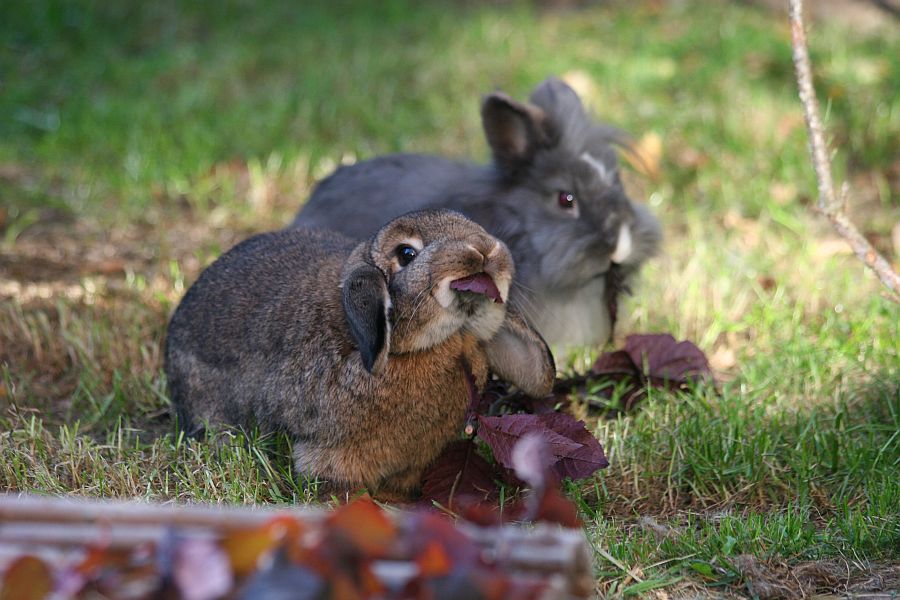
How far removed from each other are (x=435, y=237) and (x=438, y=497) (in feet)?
2.18

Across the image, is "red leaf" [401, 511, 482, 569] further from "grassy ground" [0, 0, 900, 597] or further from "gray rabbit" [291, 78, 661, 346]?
"gray rabbit" [291, 78, 661, 346]

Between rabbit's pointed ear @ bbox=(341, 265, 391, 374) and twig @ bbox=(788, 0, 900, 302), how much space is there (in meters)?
1.36

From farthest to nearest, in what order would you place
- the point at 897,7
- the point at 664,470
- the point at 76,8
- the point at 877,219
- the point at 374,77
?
1. the point at 76,8
2. the point at 897,7
3. the point at 374,77
4. the point at 877,219
5. the point at 664,470

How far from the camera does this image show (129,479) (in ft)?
9.27

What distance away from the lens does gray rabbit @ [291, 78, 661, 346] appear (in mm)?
3840

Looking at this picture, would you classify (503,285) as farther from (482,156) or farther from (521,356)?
(482,156)

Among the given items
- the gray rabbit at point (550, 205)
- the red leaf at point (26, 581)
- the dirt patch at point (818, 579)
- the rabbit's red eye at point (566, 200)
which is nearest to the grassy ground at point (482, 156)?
the dirt patch at point (818, 579)

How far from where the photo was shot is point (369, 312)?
257 cm

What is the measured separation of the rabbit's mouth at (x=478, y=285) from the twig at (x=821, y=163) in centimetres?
116

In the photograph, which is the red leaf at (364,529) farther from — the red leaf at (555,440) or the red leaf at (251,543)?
the red leaf at (555,440)

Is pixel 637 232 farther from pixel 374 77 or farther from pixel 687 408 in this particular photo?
pixel 374 77

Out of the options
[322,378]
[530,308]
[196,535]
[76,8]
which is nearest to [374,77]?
[76,8]

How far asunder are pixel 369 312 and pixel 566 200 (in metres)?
1.58

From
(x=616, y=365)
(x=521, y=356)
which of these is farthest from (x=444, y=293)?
(x=616, y=365)
